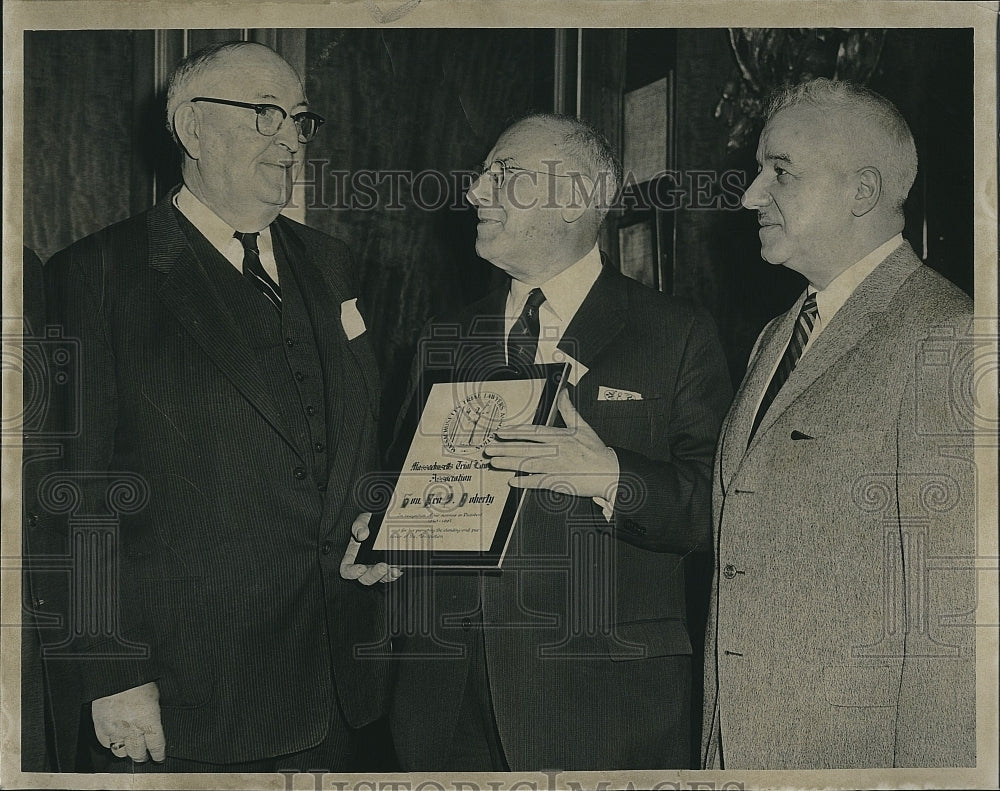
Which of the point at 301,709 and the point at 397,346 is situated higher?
the point at 397,346

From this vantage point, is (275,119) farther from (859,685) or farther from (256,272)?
(859,685)

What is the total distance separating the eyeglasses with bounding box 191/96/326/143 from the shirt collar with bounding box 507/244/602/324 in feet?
2.58

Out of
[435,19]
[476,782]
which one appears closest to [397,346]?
[435,19]

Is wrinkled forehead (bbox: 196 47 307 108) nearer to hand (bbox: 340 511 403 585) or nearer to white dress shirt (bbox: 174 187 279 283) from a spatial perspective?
white dress shirt (bbox: 174 187 279 283)

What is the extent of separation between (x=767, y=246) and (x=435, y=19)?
1221 mm

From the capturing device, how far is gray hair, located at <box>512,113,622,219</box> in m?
3.53

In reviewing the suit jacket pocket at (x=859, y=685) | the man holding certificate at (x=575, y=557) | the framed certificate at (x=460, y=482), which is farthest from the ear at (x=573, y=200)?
the suit jacket pocket at (x=859, y=685)

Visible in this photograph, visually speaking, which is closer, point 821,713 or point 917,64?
point 821,713

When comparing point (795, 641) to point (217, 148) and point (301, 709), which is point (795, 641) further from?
point (217, 148)

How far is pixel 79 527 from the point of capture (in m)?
3.48

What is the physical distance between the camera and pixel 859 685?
11.0 ft

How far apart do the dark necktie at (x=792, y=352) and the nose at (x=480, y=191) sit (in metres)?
0.98

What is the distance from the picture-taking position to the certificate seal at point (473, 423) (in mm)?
3418

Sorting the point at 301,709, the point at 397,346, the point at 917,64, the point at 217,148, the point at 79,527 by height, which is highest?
the point at 917,64
